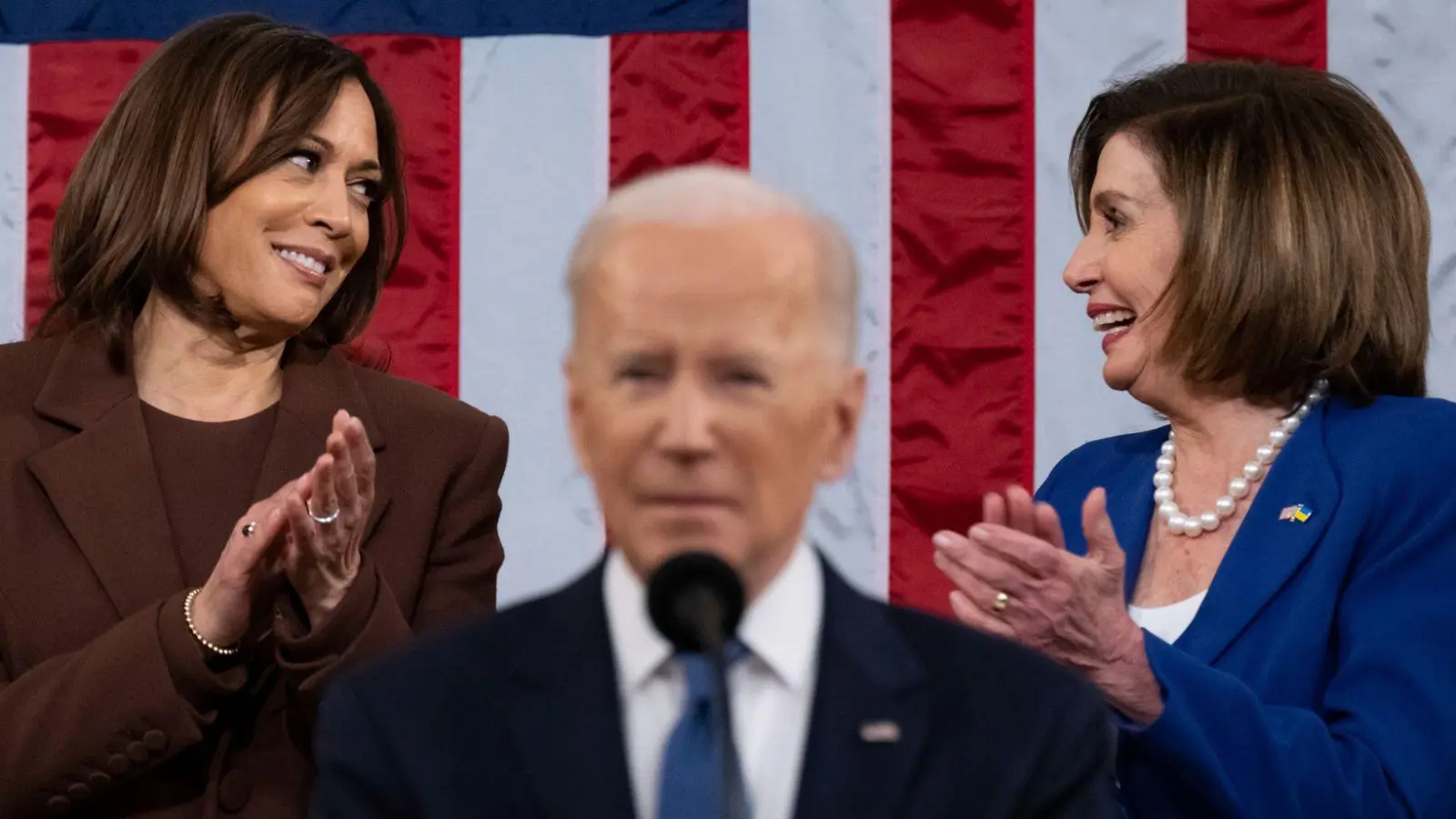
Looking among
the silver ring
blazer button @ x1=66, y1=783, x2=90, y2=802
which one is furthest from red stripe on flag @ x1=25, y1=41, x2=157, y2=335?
the silver ring

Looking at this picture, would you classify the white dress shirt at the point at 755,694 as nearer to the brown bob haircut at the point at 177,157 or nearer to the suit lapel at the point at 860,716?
the suit lapel at the point at 860,716

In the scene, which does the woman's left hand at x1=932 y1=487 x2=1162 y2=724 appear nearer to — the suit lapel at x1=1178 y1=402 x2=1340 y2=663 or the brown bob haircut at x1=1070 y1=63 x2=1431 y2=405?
the suit lapel at x1=1178 y1=402 x2=1340 y2=663

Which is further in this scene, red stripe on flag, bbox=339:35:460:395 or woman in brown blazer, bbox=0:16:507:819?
red stripe on flag, bbox=339:35:460:395

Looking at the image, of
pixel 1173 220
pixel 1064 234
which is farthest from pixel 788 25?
pixel 1173 220

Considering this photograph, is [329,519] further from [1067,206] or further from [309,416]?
[1067,206]

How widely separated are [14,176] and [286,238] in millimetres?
1117

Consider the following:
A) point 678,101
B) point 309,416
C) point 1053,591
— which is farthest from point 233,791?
point 678,101

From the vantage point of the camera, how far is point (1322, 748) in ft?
5.06

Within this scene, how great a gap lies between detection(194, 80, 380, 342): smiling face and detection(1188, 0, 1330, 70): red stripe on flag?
1.34 meters

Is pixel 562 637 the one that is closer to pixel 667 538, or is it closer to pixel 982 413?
pixel 667 538

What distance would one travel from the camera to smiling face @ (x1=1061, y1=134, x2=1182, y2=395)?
71.1 inches

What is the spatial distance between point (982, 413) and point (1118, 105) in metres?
0.77

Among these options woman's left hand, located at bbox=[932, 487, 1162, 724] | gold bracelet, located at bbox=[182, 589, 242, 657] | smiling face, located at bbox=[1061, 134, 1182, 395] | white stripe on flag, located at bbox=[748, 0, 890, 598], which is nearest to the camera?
woman's left hand, located at bbox=[932, 487, 1162, 724]

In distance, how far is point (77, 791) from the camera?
161 centimetres
